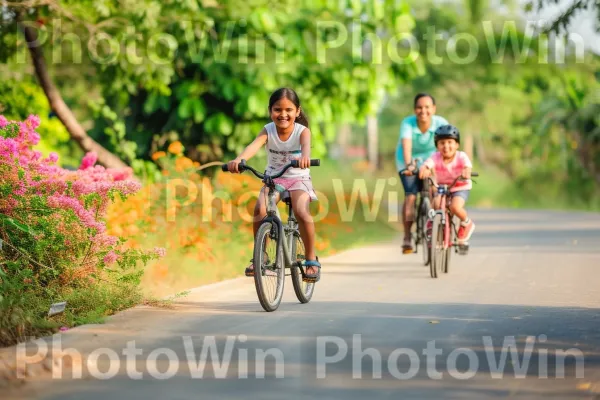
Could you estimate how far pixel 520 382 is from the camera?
715 centimetres

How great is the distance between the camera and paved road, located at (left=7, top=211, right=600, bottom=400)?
22.8 feet

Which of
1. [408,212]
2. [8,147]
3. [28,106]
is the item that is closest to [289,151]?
[8,147]

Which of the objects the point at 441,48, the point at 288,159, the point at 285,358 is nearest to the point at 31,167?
the point at 288,159

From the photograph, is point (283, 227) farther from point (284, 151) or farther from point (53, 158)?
point (53, 158)

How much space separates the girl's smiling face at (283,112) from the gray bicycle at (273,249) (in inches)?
19.1

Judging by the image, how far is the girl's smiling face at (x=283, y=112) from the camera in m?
10.4

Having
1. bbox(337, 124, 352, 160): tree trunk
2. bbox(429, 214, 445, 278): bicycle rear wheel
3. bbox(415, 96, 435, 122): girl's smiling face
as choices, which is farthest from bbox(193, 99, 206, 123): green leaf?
bbox(337, 124, 352, 160): tree trunk

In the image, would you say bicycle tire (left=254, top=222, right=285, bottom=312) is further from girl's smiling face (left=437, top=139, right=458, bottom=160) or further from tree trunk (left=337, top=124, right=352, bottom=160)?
tree trunk (left=337, top=124, right=352, bottom=160)

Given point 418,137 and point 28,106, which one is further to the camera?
point 28,106

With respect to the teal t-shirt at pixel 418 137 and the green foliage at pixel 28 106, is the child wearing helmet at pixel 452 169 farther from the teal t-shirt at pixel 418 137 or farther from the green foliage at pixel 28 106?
the green foliage at pixel 28 106

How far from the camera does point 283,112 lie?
34.1 feet

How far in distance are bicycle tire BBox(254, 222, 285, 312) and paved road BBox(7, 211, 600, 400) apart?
0.13 m

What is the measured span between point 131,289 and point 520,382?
4364 millimetres

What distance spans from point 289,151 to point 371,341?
247 cm
